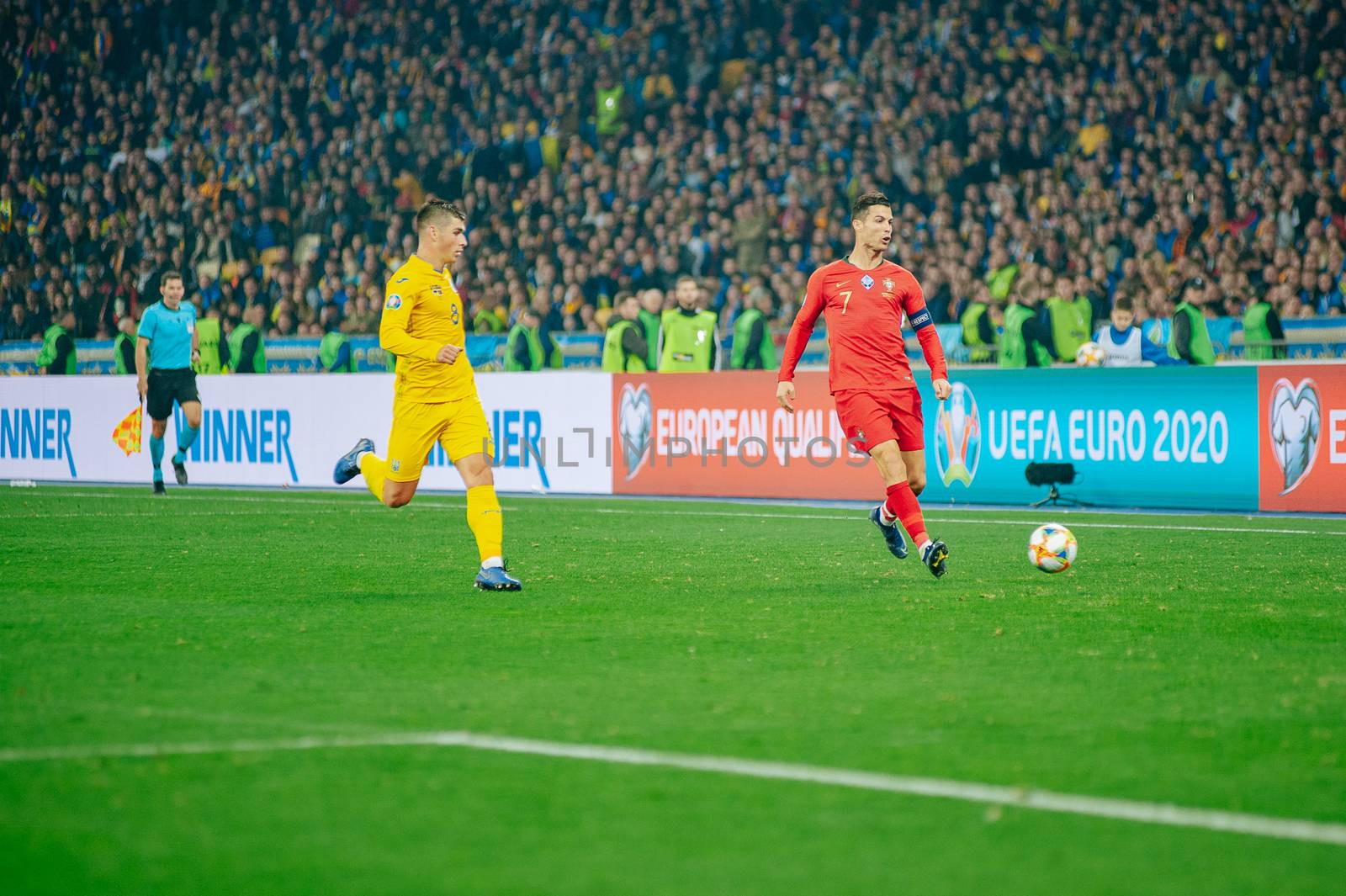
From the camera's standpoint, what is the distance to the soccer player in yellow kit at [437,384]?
9.91m

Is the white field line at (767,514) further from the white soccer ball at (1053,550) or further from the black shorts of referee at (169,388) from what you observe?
the white soccer ball at (1053,550)

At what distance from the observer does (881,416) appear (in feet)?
35.2

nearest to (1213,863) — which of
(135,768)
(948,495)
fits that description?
(135,768)

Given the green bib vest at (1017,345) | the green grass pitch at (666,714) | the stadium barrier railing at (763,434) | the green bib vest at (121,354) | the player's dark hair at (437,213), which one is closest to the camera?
the green grass pitch at (666,714)

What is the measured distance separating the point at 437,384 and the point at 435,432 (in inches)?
10.2

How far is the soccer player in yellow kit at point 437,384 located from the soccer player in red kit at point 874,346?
1.82 meters

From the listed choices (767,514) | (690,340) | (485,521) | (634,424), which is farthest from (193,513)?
(485,521)

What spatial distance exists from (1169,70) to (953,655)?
16.4 m

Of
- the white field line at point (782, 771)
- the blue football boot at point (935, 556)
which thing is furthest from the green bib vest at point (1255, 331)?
the white field line at point (782, 771)

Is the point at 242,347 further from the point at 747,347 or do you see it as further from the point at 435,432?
the point at 435,432

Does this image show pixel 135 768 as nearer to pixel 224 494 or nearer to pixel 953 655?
pixel 953 655

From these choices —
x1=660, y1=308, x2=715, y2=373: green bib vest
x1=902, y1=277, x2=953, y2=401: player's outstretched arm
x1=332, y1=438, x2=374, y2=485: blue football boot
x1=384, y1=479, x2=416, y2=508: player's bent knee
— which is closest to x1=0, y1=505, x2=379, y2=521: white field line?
x1=660, y1=308, x2=715, y2=373: green bib vest

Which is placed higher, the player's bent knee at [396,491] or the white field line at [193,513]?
the player's bent knee at [396,491]

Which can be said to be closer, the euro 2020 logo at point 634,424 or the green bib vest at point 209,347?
the euro 2020 logo at point 634,424
